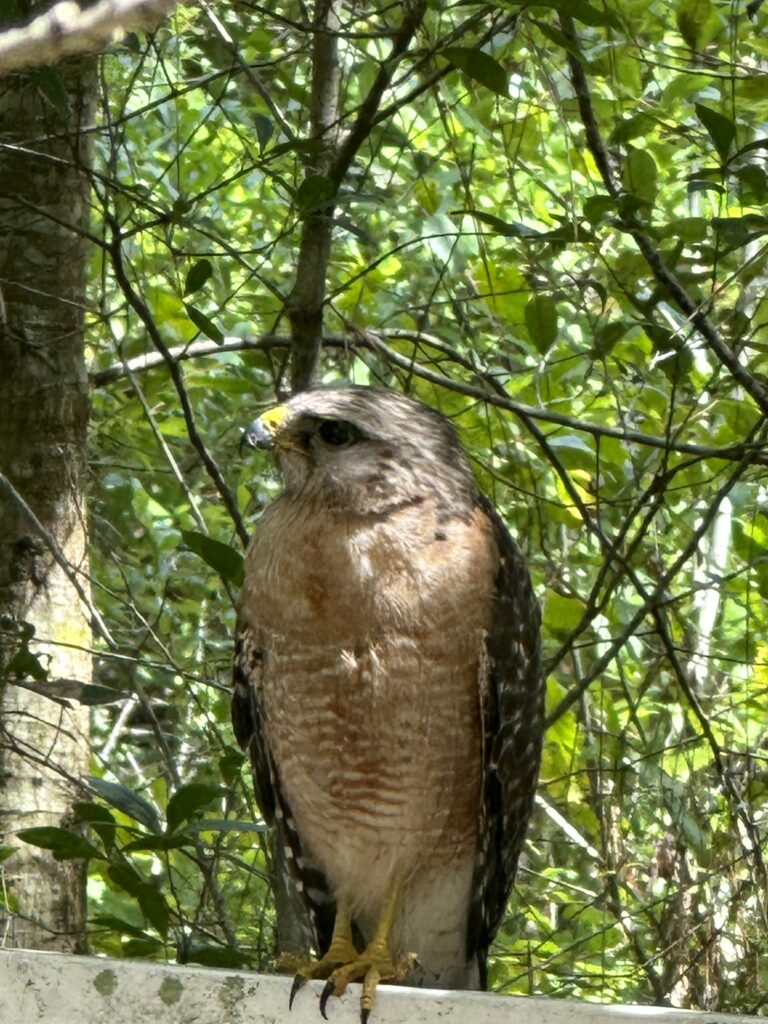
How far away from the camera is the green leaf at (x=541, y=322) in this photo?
140 inches

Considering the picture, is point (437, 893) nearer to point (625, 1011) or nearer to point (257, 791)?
point (257, 791)

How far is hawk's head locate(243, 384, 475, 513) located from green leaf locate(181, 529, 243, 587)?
0.28m

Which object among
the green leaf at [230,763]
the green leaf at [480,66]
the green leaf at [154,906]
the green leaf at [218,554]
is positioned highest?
the green leaf at [480,66]

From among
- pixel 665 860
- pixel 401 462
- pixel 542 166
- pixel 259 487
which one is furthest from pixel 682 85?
pixel 665 860

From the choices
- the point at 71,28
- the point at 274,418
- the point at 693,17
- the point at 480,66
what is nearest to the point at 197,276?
the point at 274,418

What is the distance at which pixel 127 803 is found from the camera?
2.90 meters

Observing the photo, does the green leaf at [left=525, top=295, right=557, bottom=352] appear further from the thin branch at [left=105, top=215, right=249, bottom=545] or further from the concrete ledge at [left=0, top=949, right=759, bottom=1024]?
the concrete ledge at [left=0, top=949, right=759, bottom=1024]

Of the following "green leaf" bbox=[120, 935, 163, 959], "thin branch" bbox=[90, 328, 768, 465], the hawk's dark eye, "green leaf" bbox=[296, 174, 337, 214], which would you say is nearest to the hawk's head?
the hawk's dark eye

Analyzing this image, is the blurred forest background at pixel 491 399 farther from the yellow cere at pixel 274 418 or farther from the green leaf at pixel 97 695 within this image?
the yellow cere at pixel 274 418

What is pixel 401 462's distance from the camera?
9.54 feet

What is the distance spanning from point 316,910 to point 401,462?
108 cm

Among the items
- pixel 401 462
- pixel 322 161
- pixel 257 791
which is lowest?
pixel 257 791

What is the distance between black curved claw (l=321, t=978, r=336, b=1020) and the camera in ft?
6.69

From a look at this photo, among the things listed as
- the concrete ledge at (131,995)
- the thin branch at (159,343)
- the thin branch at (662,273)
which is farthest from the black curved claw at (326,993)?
the thin branch at (662,273)
